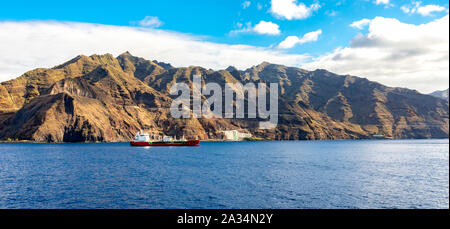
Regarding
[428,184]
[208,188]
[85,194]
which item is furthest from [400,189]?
[85,194]
